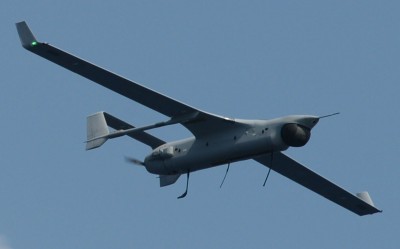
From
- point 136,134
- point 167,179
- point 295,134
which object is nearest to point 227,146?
point 295,134

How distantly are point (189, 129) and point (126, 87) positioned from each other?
367 cm

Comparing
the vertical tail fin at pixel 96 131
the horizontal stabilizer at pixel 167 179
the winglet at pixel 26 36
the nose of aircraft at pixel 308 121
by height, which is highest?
the winglet at pixel 26 36

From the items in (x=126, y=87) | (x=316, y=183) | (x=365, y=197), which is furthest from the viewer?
(x=365, y=197)

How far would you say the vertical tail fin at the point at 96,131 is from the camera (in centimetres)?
7147

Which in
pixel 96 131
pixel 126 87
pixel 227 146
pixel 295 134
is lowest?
pixel 96 131

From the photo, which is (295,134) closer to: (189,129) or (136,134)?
(189,129)

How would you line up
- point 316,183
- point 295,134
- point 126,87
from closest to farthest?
point 295,134
point 126,87
point 316,183

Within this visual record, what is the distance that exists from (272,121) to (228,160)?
110 inches

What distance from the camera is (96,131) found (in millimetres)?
72125

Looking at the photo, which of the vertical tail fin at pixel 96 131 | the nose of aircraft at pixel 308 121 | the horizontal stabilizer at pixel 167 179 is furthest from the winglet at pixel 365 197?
the vertical tail fin at pixel 96 131

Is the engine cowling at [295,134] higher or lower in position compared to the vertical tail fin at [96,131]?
higher

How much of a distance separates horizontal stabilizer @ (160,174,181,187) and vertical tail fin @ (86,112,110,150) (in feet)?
11.6

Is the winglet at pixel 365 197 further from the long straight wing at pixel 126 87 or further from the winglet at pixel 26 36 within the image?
the winglet at pixel 26 36

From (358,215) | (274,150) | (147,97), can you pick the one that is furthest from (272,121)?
(358,215)
